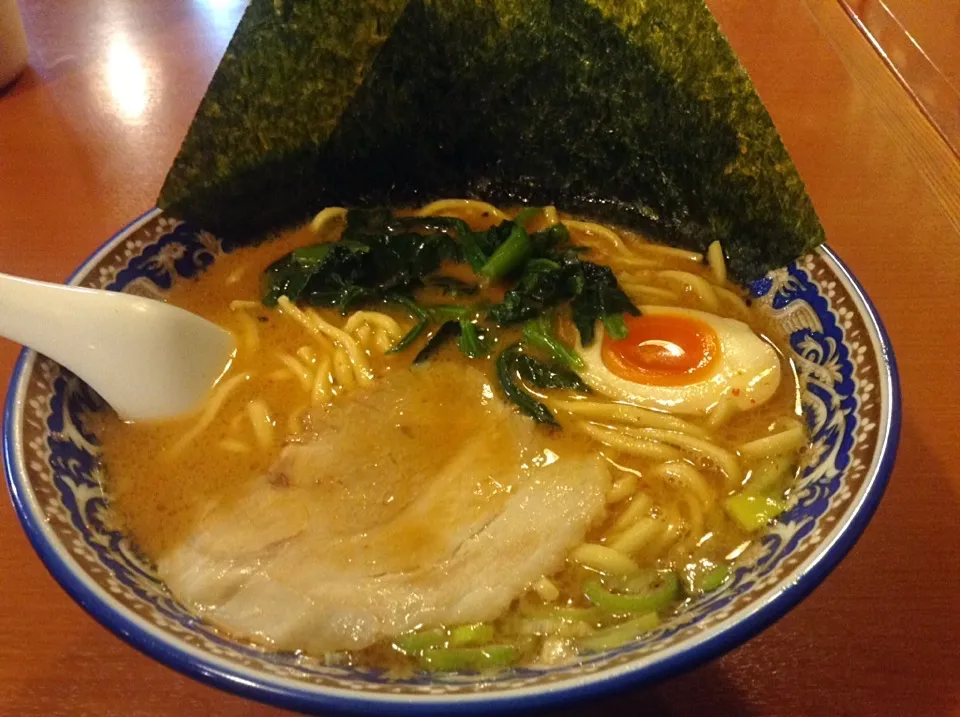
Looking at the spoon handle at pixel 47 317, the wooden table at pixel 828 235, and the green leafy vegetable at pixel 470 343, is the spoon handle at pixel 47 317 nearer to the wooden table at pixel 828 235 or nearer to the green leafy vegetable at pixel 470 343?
the wooden table at pixel 828 235

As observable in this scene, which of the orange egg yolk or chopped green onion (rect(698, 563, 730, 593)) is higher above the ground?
the orange egg yolk

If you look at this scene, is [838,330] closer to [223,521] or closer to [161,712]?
[223,521]

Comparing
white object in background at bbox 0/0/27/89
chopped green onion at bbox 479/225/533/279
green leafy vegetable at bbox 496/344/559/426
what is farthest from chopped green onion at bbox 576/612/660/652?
white object in background at bbox 0/0/27/89

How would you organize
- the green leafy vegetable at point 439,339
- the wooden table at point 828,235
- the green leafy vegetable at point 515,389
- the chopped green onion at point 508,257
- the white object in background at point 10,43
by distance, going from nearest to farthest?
1. the wooden table at point 828,235
2. the green leafy vegetable at point 515,389
3. the green leafy vegetable at point 439,339
4. the chopped green onion at point 508,257
5. the white object in background at point 10,43

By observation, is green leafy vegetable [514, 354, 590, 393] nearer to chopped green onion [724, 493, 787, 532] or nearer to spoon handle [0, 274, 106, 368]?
chopped green onion [724, 493, 787, 532]

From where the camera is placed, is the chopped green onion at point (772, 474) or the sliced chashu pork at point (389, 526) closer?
the sliced chashu pork at point (389, 526)

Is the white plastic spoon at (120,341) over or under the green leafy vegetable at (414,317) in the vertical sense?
over

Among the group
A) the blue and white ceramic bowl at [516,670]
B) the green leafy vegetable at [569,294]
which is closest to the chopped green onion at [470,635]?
the blue and white ceramic bowl at [516,670]
